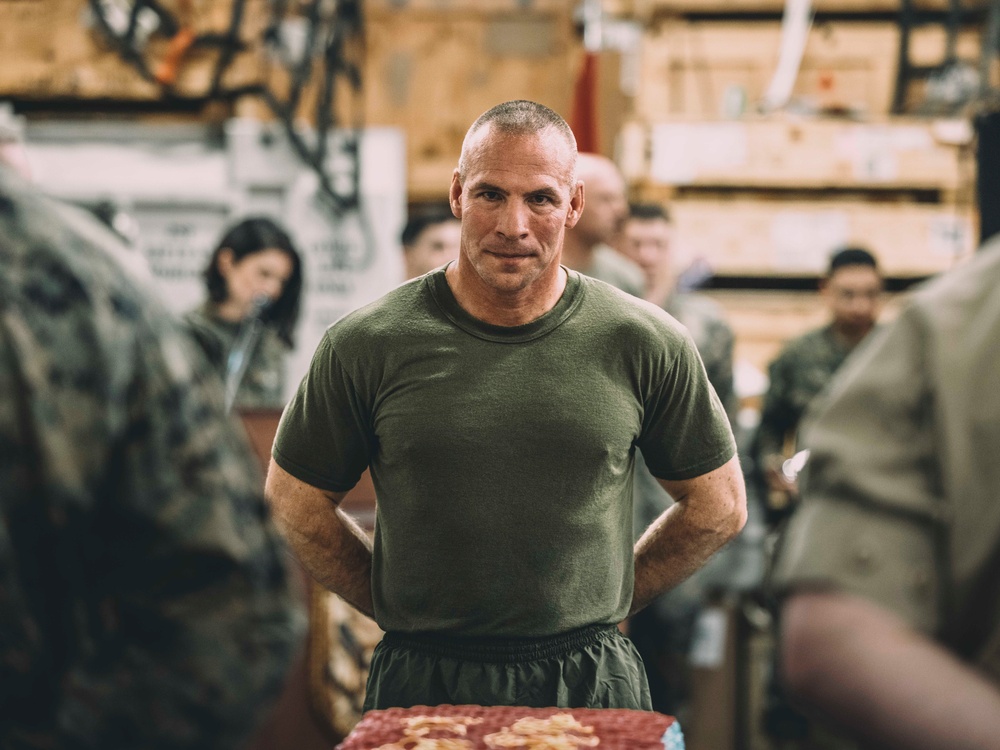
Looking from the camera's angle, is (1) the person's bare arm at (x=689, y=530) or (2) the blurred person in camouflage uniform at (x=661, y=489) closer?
(1) the person's bare arm at (x=689, y=530)

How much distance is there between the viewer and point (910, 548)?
0.83 meters

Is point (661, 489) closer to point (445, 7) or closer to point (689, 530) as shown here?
point (689, 530)

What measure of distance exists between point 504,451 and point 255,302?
257cm

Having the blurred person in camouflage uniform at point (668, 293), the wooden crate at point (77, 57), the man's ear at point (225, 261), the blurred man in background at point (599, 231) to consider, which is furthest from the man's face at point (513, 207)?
the wooden crate at point (77, 57)

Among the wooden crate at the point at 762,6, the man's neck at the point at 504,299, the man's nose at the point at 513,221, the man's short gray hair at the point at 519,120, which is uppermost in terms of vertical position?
the wooden crate at the point at 762,6

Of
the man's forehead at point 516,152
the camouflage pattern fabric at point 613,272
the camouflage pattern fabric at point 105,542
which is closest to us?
the camouflage pattern fabric at point 105,542

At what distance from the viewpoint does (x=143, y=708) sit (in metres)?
0.92

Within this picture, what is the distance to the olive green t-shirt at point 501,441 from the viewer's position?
75.3 inches

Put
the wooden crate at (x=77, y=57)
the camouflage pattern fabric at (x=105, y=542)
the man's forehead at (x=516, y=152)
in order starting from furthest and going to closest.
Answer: the wooden crate at (x=77, y=57), the man's forehead at (x=516, y=152), the camouflage pattern fabric at (x=105, y=542)

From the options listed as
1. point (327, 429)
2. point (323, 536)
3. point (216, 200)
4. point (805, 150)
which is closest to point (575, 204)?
point (327, 429)

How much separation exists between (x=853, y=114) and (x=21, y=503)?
5.20 metres

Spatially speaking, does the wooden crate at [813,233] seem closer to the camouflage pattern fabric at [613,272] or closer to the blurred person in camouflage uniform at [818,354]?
the blurred person in camouflage uniform at [818,354]

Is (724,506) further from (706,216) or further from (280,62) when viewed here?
(280,62)

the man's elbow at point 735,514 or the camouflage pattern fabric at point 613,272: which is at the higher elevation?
the camouflage pattern fabric at point 613,272
